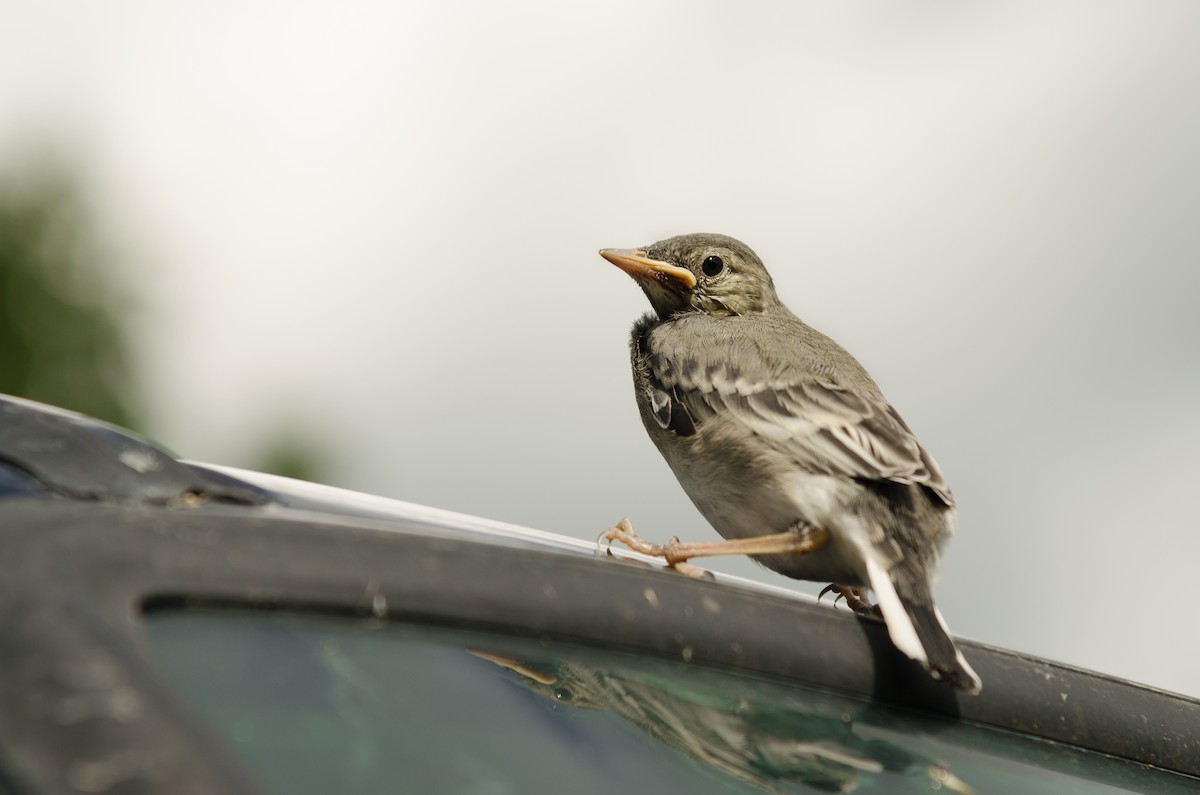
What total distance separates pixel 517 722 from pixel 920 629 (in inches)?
56.1

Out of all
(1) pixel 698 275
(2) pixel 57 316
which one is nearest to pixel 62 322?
(2) pixel 57 316

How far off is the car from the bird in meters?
0.98

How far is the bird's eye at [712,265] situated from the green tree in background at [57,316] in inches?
650

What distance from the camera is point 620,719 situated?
80.4 inches

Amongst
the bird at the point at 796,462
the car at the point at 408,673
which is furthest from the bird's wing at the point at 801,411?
the car at the point at 408,673

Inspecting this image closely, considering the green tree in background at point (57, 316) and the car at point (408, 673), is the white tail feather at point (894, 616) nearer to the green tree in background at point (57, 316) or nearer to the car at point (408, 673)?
the car at point (408, 673)

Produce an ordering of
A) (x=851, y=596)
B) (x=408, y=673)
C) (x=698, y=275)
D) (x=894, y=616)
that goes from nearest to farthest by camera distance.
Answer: (x=408, y=673) < (x=894, y=616) < (x=851, y=596) < (x=698, y=275)

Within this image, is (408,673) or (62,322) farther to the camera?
(62,322)

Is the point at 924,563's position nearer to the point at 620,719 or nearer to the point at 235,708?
the point at 620,719

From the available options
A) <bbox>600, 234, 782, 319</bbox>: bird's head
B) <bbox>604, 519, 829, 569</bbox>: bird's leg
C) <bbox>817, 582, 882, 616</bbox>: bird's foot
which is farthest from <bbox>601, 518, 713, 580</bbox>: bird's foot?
<bbox>600, 234, 782, 319</bbox>: bird's head

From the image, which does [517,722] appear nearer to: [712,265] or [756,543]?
[756,543]

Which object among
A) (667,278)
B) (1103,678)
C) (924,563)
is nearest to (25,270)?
(667,278)

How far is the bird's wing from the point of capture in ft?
14.6

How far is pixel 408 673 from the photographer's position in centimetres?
184
